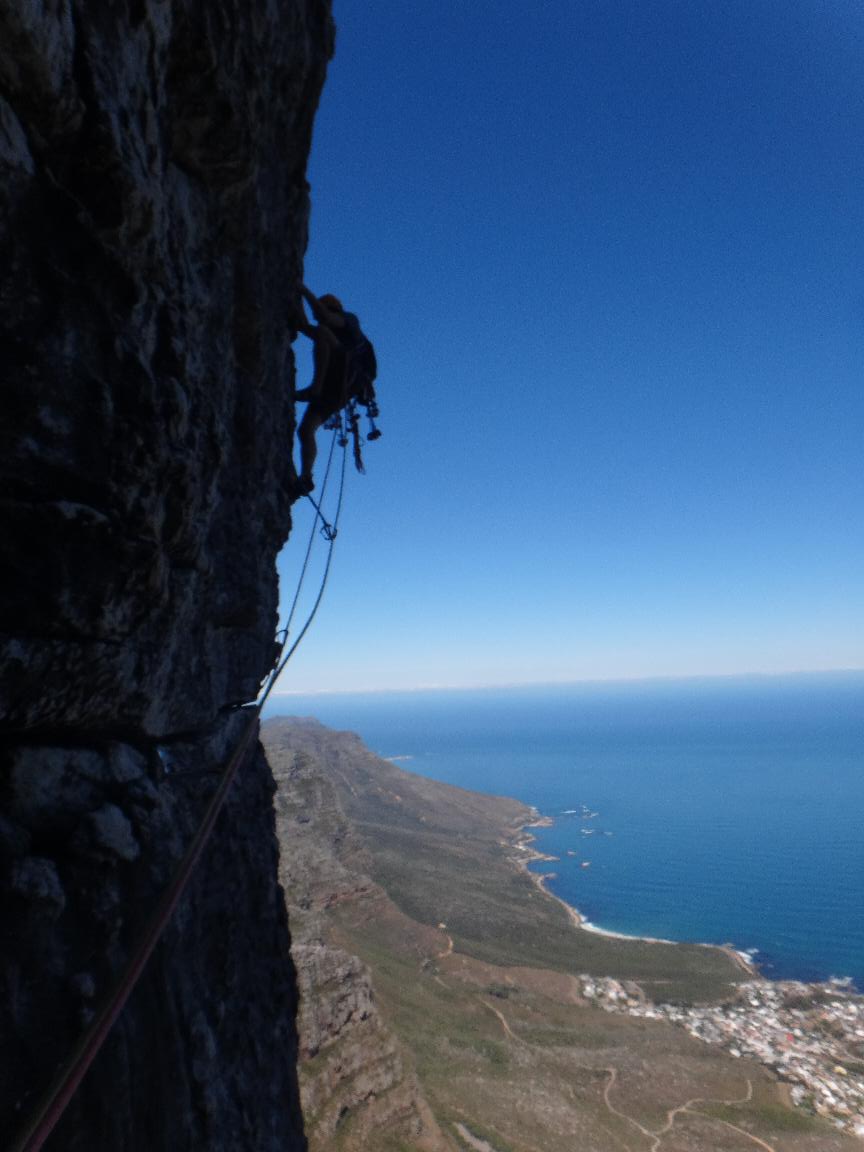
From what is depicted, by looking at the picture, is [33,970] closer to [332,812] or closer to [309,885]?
[309,885]

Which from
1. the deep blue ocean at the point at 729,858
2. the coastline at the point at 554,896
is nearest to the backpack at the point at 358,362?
the coastline at the point at 554,896

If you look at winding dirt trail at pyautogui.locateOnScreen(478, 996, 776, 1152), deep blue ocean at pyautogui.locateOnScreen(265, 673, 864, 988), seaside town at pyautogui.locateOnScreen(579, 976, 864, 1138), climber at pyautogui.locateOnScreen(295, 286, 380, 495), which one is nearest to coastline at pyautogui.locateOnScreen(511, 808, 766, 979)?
deep blue ocean at pyautogui.locateOnScreen(265, 673, 864, 988)

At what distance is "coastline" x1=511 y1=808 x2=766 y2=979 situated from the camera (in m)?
72.8

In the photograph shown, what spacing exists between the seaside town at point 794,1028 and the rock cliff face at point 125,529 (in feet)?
182

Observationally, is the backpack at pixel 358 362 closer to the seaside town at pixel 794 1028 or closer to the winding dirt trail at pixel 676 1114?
the winding dirt trail at pixel 676 1114

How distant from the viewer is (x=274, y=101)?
6621mm

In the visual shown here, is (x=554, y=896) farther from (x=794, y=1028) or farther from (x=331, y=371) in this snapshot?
(x=331, y=371)

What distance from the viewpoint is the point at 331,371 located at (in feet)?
28.9

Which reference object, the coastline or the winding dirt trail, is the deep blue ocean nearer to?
the coastline

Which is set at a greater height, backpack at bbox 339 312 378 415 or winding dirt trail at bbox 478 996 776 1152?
backpack at bbox 339 312 378 415

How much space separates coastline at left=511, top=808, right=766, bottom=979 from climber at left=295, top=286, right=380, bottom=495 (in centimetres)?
8238

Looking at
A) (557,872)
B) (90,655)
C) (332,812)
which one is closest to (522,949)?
(332,812)

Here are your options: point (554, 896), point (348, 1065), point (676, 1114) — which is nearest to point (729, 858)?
point (554, 896)

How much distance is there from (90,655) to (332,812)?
83544 millimetres
